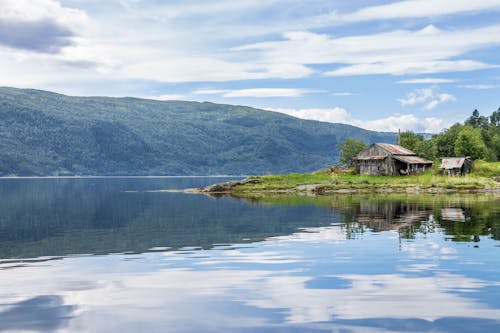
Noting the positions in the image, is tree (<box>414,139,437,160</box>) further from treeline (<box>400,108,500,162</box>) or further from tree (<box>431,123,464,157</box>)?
tree (<box>431,123,464,157</box>)

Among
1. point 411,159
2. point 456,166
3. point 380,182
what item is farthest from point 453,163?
point 380,182

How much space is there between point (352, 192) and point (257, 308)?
3457 inches

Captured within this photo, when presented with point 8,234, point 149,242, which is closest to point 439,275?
point 149,242

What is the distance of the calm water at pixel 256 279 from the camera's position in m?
16.0

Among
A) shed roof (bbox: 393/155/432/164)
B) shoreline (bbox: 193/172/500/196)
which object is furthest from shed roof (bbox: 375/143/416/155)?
shoreline (bbox: 193/172/500/196)

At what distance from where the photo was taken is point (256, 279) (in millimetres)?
22109

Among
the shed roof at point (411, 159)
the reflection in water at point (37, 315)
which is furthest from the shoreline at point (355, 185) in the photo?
the reflection in water at point (37, 315)

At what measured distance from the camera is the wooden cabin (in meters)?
125

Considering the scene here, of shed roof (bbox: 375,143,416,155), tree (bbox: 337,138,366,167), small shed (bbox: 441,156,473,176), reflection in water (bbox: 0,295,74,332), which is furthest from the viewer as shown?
tree (bbox: 337,138,366,167)

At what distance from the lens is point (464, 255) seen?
2728 centimetres

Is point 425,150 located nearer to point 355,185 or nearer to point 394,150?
point 394,150

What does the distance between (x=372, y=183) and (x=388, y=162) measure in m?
15.9

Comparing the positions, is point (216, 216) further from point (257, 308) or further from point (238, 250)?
point (257, 308)

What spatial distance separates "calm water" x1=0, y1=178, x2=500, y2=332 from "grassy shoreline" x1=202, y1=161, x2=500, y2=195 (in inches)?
2425
